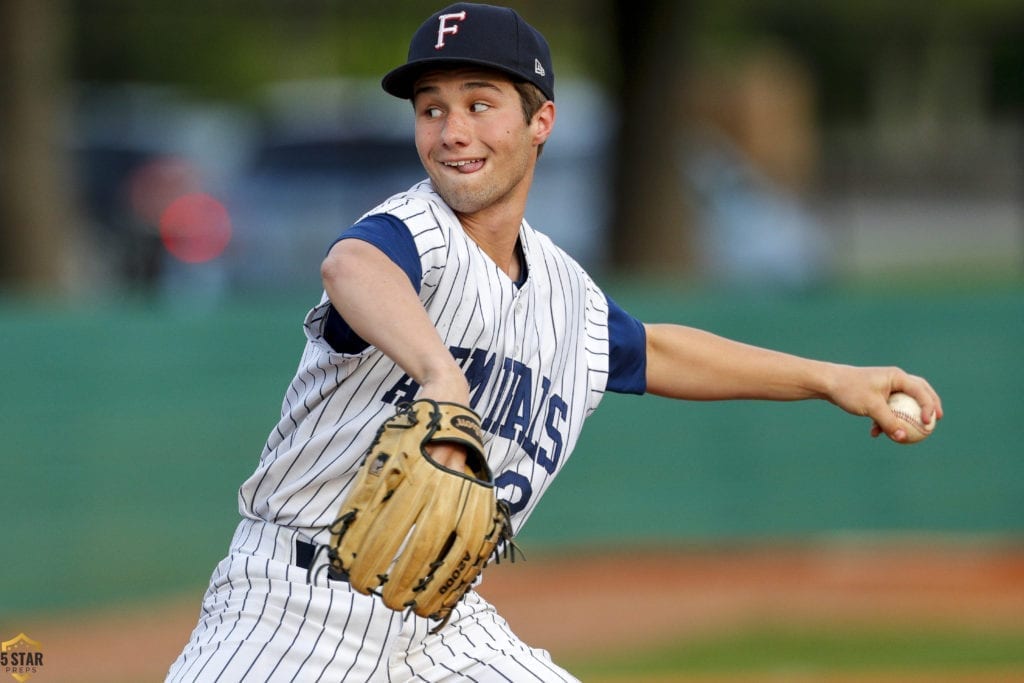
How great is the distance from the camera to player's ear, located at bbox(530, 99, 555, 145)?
341 cm

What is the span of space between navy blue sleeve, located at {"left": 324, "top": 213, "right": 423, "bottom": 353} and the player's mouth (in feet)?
0.83

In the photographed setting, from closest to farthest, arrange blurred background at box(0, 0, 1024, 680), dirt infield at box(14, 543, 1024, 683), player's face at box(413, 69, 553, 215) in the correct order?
player's face at box(413, 69, 553, 215), dirt infield at box(14, 543, 1024, 683), blurred background at box(0, 0, 1024, 680)

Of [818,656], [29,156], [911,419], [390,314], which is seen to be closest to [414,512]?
[390,314]

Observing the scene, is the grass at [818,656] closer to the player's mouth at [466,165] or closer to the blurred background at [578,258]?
the blurred background at [578,258]

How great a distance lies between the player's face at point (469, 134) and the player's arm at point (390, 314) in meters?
0.44

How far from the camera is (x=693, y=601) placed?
9.00 m

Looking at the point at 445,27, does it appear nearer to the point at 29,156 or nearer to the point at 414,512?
the point at 414,512

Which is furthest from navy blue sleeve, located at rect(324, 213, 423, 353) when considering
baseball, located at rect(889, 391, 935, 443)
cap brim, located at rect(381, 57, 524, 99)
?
baseball, located at rect(889, 391, 935, 443)

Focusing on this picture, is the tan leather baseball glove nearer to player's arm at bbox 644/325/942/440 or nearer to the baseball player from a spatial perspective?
the baseball player

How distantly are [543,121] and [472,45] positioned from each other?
37 cm

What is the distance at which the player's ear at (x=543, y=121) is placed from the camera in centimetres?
341

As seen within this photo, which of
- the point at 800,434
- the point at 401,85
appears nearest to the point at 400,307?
the point at 401,85

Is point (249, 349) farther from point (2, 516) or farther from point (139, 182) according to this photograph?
point (139, 182)

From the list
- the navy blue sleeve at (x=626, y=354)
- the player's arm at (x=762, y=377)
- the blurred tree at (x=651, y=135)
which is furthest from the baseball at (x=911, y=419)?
the blurred tree at (x=651, y=135)
